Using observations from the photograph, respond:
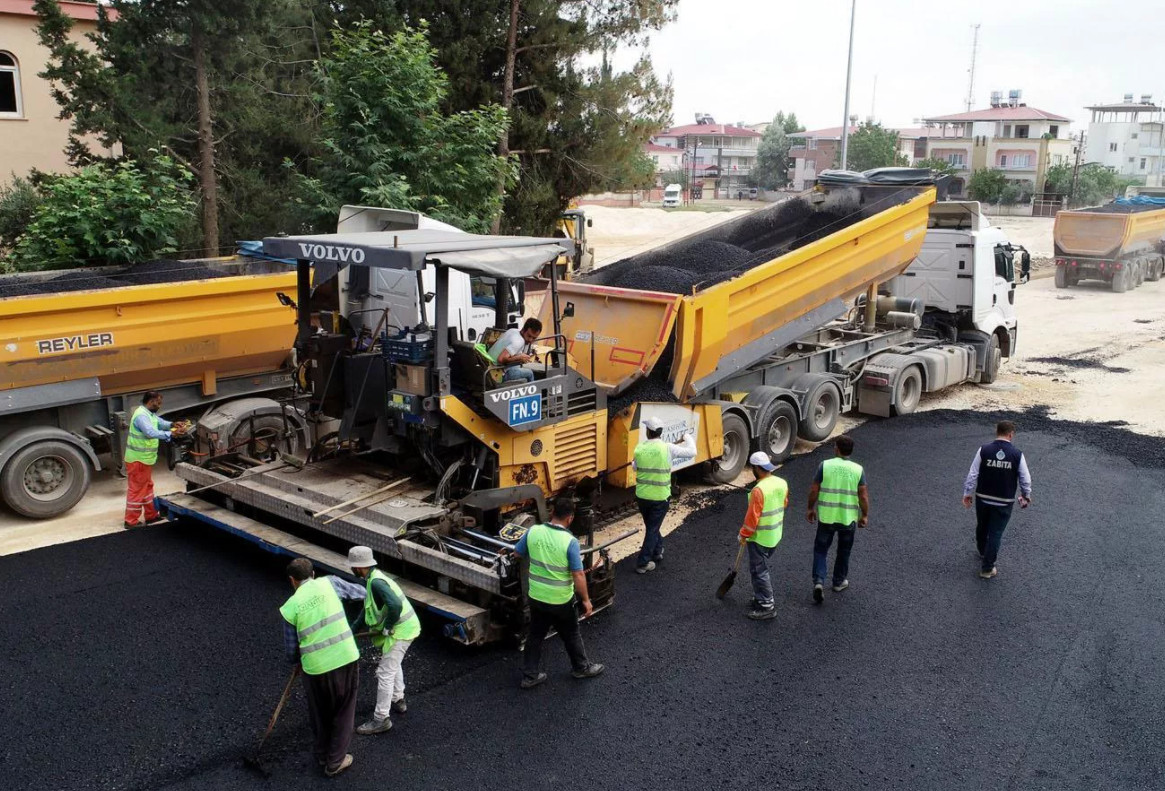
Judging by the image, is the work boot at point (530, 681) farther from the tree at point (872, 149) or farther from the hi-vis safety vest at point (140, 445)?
the tree at point (872, 149)

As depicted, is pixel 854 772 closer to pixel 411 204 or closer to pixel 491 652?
pixel 491 652

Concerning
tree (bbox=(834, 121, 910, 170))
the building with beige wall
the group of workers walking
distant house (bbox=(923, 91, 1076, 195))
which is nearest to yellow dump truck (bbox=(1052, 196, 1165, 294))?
the group of workers walking

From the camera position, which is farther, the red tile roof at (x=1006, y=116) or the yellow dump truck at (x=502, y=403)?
the red tile roof at (x=1006, y=116)

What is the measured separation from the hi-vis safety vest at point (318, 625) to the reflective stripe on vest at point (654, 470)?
3276mm

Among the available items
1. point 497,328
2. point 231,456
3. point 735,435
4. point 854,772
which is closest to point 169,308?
point 231,456

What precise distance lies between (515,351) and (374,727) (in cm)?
313

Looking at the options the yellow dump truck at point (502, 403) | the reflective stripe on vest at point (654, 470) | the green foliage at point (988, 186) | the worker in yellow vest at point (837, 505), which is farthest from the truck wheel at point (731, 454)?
the green foliage at point (988, 186)

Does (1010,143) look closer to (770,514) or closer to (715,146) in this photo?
(715,146)

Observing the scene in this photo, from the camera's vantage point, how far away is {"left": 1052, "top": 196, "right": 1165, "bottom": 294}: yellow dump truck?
86.8ft

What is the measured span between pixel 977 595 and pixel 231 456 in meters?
6.65

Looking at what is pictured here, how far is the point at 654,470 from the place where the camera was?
25.9 ft

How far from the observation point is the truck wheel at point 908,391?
1336 centimetres

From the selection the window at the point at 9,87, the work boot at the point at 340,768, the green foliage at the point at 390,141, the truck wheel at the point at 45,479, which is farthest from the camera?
the window at the point at 9,87

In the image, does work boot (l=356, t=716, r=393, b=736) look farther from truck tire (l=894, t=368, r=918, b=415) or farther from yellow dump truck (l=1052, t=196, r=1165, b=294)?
yellow dump truck (l=1052, t=196, r=1165, b=294)
